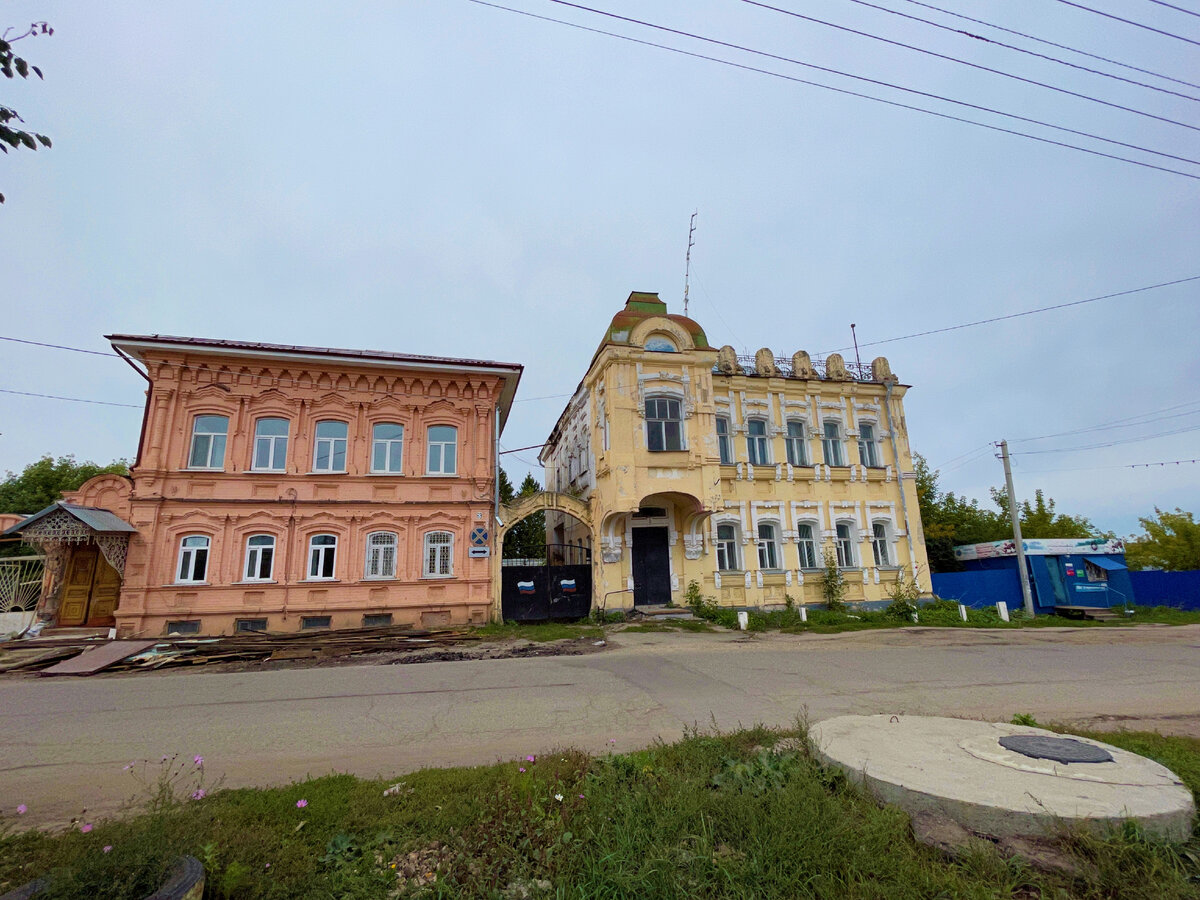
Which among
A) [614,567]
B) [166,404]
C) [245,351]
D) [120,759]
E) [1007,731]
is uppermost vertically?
[245,351]

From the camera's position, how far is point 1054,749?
4254mm

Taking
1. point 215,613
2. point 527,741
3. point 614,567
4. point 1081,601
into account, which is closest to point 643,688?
point 527,741

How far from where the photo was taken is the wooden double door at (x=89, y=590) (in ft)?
52.4

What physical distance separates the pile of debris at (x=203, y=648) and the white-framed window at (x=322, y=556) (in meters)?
1.75

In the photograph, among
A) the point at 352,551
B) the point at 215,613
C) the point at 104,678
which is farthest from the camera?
the point at 352,551

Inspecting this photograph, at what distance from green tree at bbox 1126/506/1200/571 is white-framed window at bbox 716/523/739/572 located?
84.2 ft

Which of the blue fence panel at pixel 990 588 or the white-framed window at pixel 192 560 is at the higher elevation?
the white-framed window at pixel 192 560

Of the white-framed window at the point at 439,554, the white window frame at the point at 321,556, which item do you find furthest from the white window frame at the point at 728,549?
the white window frame at the point at 321,556

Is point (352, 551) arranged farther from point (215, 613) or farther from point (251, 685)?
point (251, 685)

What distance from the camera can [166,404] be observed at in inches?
656

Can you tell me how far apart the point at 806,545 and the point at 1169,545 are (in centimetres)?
2283

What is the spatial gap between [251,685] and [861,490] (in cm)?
2091

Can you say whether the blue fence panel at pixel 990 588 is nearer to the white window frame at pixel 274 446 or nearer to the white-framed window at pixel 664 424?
the white-framed window at pixel 664 424

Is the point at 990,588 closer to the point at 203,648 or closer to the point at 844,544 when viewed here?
the point at 844,544
